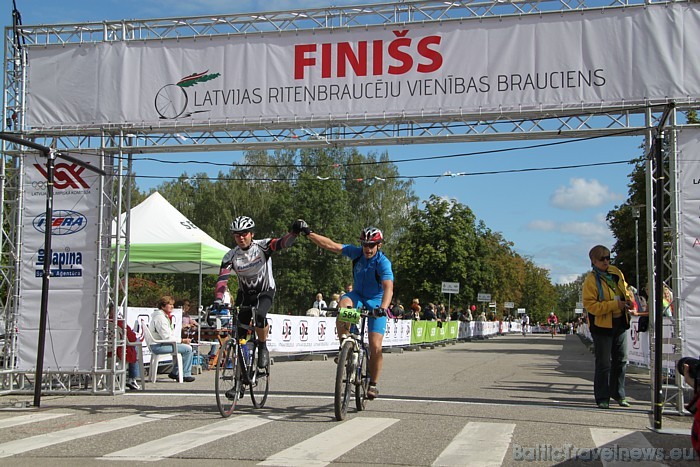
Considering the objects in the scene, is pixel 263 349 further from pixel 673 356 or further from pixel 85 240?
pixel 673 356

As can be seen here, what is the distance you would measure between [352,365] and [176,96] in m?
6.04

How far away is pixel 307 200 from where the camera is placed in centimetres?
7056

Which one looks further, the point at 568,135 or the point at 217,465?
the point at 568,135

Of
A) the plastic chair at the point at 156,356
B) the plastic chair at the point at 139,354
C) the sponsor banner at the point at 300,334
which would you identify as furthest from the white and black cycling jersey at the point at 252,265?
the sponsor banner at the point at 300,334

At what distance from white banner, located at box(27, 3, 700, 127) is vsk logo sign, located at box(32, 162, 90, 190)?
73 cm

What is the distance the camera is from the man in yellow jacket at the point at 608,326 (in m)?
11.1

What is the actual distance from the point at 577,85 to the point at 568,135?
0.73m

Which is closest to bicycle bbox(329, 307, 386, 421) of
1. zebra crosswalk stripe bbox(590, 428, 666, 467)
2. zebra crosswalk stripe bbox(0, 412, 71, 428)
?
zebra crosswalk stripe bbox(590, 428, 666, 467)

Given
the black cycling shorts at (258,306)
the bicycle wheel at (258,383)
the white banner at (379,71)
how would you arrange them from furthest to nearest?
the white banner at (379,71), the bicycle wheel at (258,383), the black cycling shorts at (258,306)

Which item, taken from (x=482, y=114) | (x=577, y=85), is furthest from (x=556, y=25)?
(x=482, y=114)

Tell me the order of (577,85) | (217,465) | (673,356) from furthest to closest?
(577,85)
(673,356)
(217,465)

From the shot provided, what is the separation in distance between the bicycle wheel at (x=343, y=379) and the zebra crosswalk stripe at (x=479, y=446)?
1318 millimetres

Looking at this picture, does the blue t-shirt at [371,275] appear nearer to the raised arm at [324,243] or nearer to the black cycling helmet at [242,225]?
the raised arm at [324,243]

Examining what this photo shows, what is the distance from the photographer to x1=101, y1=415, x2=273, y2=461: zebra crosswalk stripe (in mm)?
6777
